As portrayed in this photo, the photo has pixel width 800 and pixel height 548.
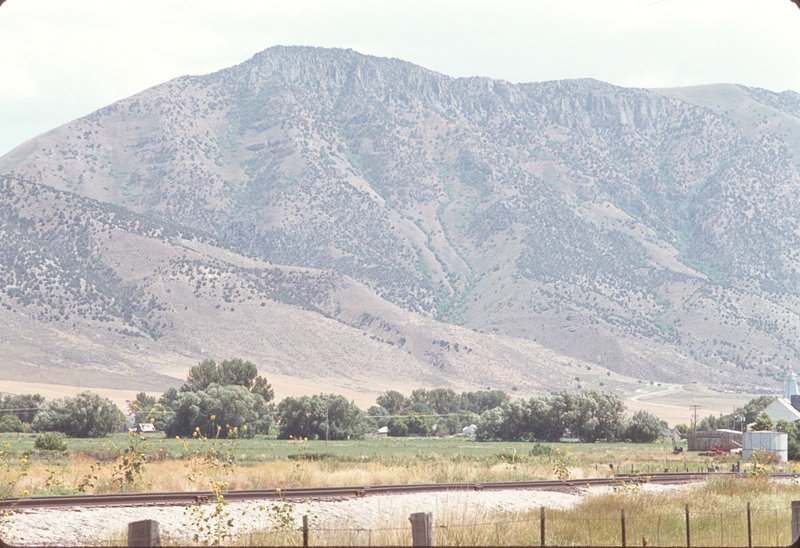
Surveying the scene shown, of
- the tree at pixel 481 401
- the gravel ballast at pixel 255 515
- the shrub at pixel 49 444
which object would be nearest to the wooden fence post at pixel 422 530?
the gravel ballast at pixel 255 515

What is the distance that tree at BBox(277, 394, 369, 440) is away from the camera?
8381 centimetres

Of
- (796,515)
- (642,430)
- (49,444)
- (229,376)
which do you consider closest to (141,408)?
(229,376)

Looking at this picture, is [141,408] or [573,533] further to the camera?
[141,408]

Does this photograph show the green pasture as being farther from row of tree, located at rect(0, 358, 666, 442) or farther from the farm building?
the farm building

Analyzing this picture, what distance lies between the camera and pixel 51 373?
12681 cm

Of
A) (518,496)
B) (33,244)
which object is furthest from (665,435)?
(33,244)

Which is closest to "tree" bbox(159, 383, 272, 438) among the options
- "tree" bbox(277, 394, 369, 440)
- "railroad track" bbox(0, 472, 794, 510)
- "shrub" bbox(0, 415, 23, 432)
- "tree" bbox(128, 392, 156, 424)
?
"tree" bbox(277, 394, 369, 440)

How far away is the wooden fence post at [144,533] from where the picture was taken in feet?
40.1

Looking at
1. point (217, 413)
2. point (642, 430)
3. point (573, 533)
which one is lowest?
point (573, 533)

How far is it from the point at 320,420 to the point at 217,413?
25.8 feet

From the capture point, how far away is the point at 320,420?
8431 centimetres

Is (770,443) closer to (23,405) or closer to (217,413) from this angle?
(217,413)

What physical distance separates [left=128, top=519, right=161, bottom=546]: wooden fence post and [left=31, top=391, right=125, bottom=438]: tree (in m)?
66.5

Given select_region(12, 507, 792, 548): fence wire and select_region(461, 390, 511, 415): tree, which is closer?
select_region(12, 507, 792, 548): fence wire
